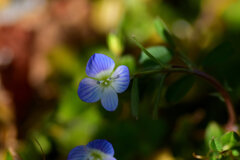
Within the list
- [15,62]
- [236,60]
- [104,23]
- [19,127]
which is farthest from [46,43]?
[236,60]

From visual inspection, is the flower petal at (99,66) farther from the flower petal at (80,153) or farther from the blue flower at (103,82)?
the flower petal at (80,153)

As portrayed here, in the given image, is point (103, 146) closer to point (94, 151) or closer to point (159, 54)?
point (94, 151)

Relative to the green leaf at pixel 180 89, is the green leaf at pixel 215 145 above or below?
below

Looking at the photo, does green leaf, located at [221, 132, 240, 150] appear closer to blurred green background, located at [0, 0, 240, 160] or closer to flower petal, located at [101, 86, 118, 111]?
blurred green background, located at [0, 0, 240, 160]

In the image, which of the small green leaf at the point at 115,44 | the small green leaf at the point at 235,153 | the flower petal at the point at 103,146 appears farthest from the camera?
the small green leaf at the point at 115,44

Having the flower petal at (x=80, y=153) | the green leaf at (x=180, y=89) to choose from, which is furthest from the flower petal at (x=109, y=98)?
the green leaf at (x=180, y=89)

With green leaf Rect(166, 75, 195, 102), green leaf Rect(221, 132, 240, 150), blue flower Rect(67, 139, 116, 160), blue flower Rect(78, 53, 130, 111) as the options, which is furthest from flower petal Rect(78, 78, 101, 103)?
green leaf Rect(221, 132, 240, 150)

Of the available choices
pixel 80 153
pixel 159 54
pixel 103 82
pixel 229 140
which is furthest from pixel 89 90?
pixel 229 140
